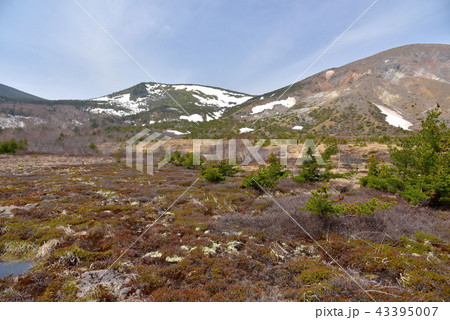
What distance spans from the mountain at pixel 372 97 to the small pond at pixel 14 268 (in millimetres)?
38026

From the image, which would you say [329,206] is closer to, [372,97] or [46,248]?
[46,248]

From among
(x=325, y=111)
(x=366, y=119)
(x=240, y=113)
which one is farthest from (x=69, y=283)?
(x=240, y=113)

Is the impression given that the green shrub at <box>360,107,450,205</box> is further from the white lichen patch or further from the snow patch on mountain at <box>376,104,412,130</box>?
the snow patch on mountain at <box>376,104,412,130</box>

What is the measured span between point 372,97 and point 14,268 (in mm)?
119738

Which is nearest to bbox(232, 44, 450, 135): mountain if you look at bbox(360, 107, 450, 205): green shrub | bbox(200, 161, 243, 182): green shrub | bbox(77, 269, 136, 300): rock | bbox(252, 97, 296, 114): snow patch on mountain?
bbox(252, 97, 296, 114): snow patch on mountain

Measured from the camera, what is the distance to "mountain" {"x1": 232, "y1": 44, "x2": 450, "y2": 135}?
75000mm

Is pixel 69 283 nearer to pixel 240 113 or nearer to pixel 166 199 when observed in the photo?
pixel 166 199

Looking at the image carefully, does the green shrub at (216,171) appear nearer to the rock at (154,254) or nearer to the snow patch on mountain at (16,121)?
the rock at (154,254)

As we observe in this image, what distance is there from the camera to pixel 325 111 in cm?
9012

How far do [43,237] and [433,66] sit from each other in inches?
7463

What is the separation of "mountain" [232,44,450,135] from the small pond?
125ft

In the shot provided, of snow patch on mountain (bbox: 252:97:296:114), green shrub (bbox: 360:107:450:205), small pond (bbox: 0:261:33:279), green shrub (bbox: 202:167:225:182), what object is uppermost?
snow patch on mountain (bbox: 252:97:296:114)


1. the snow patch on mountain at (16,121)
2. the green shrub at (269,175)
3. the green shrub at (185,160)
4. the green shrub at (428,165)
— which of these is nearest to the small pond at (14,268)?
the green shrub at (269,175)

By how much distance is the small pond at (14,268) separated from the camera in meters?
4.55
